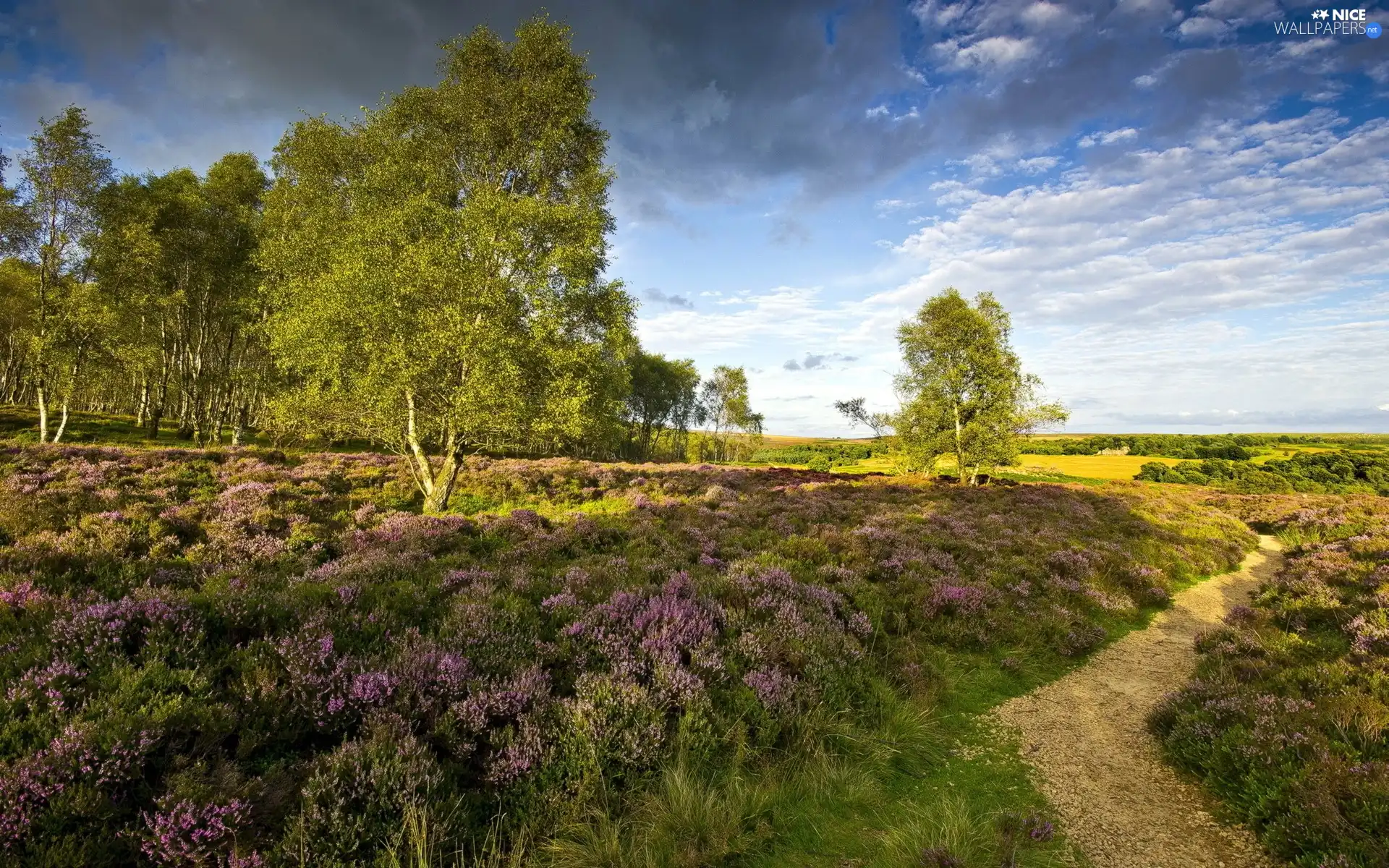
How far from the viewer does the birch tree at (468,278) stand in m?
16.7

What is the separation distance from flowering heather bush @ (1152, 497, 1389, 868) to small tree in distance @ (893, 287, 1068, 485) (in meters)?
19.9

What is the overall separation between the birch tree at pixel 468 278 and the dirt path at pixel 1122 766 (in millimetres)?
14182

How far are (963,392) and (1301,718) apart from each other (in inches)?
1162

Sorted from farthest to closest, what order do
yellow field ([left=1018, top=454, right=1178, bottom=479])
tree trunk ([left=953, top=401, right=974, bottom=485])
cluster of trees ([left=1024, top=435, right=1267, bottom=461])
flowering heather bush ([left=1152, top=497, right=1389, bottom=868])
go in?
cluster of trees ([left=1024, top=435, right=1267, bottom=461])
yellow field ([left=1018, top=454, right=1178, bottom=479])
tree trunk ([left=953, top=401, right=974, bottom=485])
flowering heather bush ([left=1152, top=497, right=1389, bottom=868])

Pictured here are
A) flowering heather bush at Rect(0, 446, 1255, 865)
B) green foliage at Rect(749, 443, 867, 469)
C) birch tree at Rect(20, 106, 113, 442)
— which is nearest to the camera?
flowering heather bush at Rect(0, 446, 1255, 865)

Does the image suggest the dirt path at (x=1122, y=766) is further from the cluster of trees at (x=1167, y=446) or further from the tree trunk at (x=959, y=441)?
the cluster of trees at (x=1167, y=446)

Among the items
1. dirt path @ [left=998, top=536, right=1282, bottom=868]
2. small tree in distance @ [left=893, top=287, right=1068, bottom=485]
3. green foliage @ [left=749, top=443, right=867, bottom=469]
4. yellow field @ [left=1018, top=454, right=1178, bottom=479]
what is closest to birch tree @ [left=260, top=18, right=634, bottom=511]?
dirt path @ [left=998, top=536, right=1282, bottom=868]

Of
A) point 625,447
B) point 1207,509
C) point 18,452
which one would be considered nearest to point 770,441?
point 625,447

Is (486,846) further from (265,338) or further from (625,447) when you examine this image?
(625,447)

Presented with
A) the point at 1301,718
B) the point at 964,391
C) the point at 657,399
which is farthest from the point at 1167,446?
the point at 1301,718

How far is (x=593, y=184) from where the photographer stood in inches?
825

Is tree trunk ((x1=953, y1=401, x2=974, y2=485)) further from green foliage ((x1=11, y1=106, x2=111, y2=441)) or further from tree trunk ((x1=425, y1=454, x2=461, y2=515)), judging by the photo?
green foliage ((x1=11, y1=106, x2=111, y2=441))

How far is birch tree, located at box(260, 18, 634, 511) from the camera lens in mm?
16719

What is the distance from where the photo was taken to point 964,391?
A: 32938 millimetres
